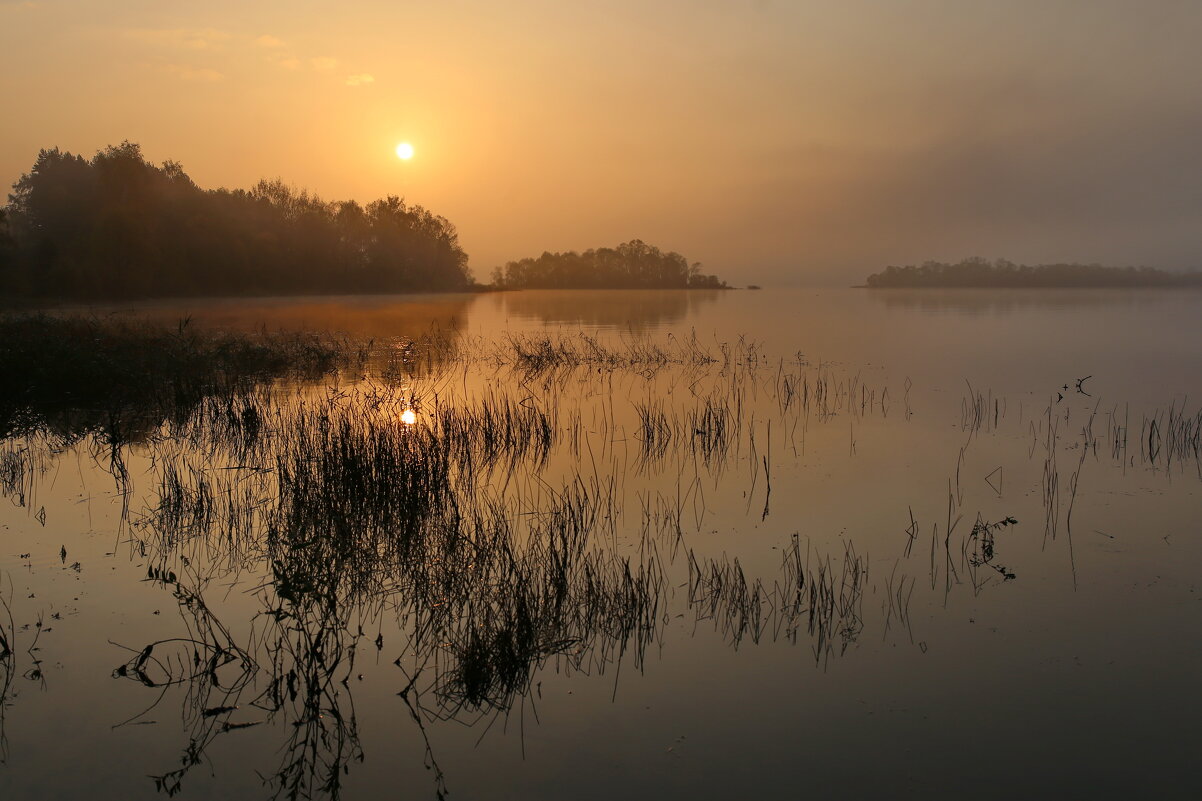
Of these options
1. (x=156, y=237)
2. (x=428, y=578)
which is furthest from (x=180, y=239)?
(x=428, y=578)

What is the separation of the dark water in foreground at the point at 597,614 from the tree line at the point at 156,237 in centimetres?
4543

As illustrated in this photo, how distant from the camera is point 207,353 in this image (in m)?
18.1

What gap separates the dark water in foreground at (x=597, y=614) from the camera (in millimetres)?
3771

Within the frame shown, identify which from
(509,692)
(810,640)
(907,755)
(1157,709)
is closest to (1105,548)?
(1157,709)

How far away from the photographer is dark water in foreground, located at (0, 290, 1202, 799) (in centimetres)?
377

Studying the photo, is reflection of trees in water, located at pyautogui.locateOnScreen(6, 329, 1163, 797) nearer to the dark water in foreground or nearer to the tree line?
the dark water in foreground

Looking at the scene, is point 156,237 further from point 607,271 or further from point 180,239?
point 607,271

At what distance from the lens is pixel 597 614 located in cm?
523

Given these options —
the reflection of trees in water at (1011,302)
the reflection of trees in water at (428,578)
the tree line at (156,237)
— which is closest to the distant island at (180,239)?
the tree line at (156,237)

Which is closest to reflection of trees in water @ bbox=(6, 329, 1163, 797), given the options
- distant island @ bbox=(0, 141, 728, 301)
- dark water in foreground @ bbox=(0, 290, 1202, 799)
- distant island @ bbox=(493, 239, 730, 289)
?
dark water in foreground @ bbox=(0, 290, 1202, 799)

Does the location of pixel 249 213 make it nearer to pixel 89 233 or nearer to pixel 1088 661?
pixel 89 233

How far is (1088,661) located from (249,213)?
79126 mm

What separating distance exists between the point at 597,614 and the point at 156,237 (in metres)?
59.2

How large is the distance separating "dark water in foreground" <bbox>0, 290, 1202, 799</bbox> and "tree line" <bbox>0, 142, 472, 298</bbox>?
45.4m
